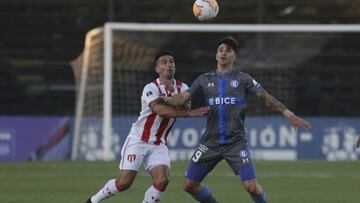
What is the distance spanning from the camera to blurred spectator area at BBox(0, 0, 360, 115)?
28.4 m

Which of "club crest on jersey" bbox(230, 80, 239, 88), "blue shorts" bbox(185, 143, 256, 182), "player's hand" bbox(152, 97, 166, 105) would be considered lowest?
"blue shorts" bbox(185, 143, 256, 182)

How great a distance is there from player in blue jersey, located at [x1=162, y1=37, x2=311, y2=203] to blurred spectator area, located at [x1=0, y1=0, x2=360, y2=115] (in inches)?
701

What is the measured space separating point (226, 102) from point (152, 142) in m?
1.03

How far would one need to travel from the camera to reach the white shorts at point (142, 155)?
10805mm

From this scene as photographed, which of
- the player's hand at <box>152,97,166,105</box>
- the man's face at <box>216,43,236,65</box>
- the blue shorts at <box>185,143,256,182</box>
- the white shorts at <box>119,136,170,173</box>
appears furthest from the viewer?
the white shorts at <box>119,136,170,173</box>

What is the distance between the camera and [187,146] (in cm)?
2312

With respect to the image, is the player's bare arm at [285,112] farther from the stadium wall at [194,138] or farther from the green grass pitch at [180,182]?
the stadium wall at [194,138]

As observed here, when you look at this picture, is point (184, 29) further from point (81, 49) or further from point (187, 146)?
point (81, 49)

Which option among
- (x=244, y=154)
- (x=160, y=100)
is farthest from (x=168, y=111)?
(x=244, y=154)

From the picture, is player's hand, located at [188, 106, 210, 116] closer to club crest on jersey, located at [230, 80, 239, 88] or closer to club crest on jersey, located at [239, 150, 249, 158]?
club crest on jersey, located at [230, 80, 239, 88]

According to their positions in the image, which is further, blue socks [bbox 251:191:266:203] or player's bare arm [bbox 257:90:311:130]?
blue socks [bbox 251:191:266:203]

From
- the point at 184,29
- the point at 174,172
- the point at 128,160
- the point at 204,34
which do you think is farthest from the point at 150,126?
the point at 204,34

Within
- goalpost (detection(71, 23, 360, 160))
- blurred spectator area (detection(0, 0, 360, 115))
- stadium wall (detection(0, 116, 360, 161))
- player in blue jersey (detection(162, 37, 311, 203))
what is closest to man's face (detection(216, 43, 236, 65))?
player in blue jersey (detection(162, 37, 311, 203))

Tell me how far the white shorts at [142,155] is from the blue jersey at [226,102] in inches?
23.6
